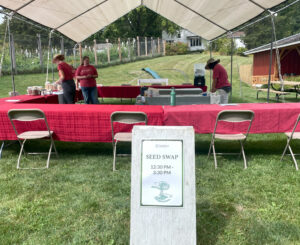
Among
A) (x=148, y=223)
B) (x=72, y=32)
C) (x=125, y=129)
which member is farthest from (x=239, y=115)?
(x=72, y=32)

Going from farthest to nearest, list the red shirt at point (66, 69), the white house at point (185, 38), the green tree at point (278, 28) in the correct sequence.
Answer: the white house at point (185, 38) → the green tree at point (278, 28) → the red shirt at point (66, 69)

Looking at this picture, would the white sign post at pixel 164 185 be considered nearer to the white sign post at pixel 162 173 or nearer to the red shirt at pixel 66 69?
the white sign post at pixel 162 173

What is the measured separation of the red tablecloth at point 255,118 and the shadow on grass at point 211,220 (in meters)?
1.21

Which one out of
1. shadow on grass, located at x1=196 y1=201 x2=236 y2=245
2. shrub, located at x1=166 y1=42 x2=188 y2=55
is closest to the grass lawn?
shadow on grass, located at x1=196 y1=201 x2=236 y2=245

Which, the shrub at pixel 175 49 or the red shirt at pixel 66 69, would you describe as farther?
the shrub at pixel 175 49

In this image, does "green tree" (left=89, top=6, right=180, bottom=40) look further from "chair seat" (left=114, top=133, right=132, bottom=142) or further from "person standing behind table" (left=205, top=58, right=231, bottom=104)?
"chair seat" (left=114, top=133, right=132, bottom=142)

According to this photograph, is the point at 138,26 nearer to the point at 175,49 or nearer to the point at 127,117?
the point at 175,49

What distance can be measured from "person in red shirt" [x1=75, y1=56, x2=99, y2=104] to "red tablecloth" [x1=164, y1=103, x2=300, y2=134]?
3464 mm

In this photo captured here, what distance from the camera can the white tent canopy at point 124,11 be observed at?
5.82 m

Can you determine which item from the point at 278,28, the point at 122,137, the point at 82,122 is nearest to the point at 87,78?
the point at 82,122

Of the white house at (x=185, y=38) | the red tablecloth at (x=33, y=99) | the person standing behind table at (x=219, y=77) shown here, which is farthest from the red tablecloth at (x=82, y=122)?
the white house at (x=185, y=38)

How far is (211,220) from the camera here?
7.54 ft

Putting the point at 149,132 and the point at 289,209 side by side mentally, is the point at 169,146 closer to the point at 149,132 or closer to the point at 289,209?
the point at 149,132

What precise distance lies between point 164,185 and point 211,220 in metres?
0.80
